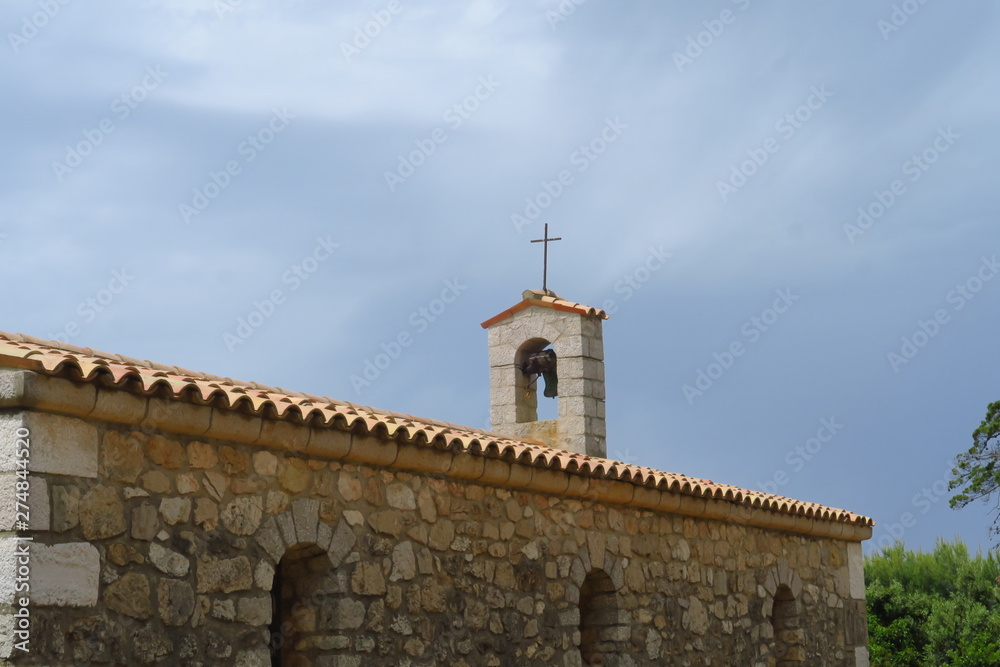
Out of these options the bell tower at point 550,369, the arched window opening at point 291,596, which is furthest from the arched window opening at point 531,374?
the arched window opening at point 291,596

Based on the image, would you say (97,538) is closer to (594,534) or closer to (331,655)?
(331,655)

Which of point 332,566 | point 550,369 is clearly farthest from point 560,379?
point 332,566

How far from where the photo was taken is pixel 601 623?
369 inches

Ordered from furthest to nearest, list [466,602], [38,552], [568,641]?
[568,641], [466,602], [38,552]

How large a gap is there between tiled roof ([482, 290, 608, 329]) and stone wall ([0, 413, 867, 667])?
107 inches

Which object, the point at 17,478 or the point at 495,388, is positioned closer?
the point at 17,478

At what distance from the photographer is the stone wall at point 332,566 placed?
579cm

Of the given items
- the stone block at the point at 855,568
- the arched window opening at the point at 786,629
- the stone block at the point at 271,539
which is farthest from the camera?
the stone block at the point at 855,568

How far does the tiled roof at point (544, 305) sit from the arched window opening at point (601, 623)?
3688 mm

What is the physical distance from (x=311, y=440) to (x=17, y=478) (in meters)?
1.76

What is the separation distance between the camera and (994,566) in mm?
21438

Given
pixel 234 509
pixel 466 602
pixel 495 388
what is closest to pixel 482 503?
pixel 466 602

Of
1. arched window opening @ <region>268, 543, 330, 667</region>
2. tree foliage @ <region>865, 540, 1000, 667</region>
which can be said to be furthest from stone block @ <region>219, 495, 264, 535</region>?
tree foliage @ <region>865, 540, 1000, 667</region>

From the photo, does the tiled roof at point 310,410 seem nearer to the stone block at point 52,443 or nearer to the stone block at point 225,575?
Answer: the stone block at point 52,443
